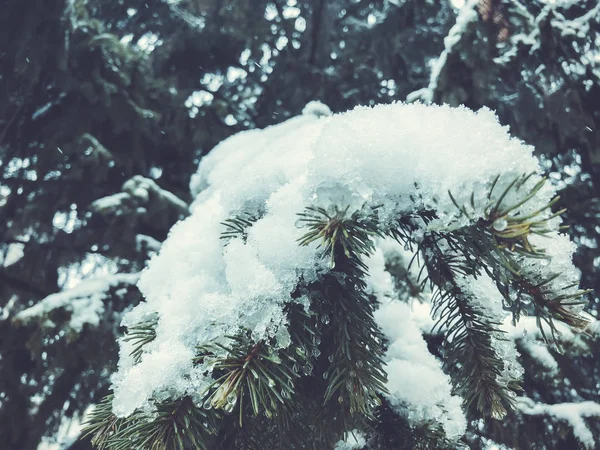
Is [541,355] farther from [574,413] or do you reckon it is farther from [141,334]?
[141,334]

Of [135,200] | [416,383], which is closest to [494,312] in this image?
[416,383]

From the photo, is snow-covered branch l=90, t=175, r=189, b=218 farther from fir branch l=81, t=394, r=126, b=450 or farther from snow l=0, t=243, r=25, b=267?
fir branch l=81, t=394, r=126, b=450

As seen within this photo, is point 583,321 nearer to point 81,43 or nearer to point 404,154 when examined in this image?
point 404,154

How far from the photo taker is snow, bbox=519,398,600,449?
1.44 meters

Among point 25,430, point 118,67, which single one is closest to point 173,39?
point 118,67

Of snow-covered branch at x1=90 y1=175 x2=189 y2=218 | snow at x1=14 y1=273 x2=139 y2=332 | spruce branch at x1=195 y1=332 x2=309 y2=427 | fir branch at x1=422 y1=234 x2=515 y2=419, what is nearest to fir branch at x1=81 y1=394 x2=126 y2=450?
spruce branch at x1=195 y1=332 x2=309 y2=427

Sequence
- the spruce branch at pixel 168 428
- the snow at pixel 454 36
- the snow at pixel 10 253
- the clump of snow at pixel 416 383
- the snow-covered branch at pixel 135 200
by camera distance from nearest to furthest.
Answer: the spruce branch at pixel 168 428 → the clump of snow at pixel 416 383 → the snow at pixel 454 36 → the snow-covered branch at pixel 135 200 → the snow at pixel 10 253

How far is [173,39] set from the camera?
13.8 ft

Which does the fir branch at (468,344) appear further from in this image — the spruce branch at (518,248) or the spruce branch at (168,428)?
the spruce branch at (168,428)

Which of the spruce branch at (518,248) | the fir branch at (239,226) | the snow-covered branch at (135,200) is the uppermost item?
the snow-covered branch at (135,200)

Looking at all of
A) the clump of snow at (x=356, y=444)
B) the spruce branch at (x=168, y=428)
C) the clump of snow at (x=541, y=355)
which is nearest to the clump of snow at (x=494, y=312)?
the clump of snow at (x=356, y=444)

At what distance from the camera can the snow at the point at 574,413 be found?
1444 mm

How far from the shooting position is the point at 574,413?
1497 millimetres

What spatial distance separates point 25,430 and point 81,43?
118 inches
